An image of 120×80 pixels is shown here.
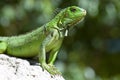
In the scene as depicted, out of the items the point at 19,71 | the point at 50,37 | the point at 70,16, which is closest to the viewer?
the point at 19,71

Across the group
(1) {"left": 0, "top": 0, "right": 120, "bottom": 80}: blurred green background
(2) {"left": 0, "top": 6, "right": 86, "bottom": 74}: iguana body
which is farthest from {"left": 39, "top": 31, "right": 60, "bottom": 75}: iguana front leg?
(1) {"left": 0, "top": 0, "right": 120, "bottom": 80}: blurred green background

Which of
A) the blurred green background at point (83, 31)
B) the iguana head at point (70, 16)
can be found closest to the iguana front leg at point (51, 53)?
the iguana head at point (70, 16)

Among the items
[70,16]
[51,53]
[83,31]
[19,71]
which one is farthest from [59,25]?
[83,31]

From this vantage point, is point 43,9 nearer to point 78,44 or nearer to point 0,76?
point 78,44

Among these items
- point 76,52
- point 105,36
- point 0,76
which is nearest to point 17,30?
point 76,52

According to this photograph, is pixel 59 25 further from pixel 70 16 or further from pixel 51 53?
pixel 51 53
